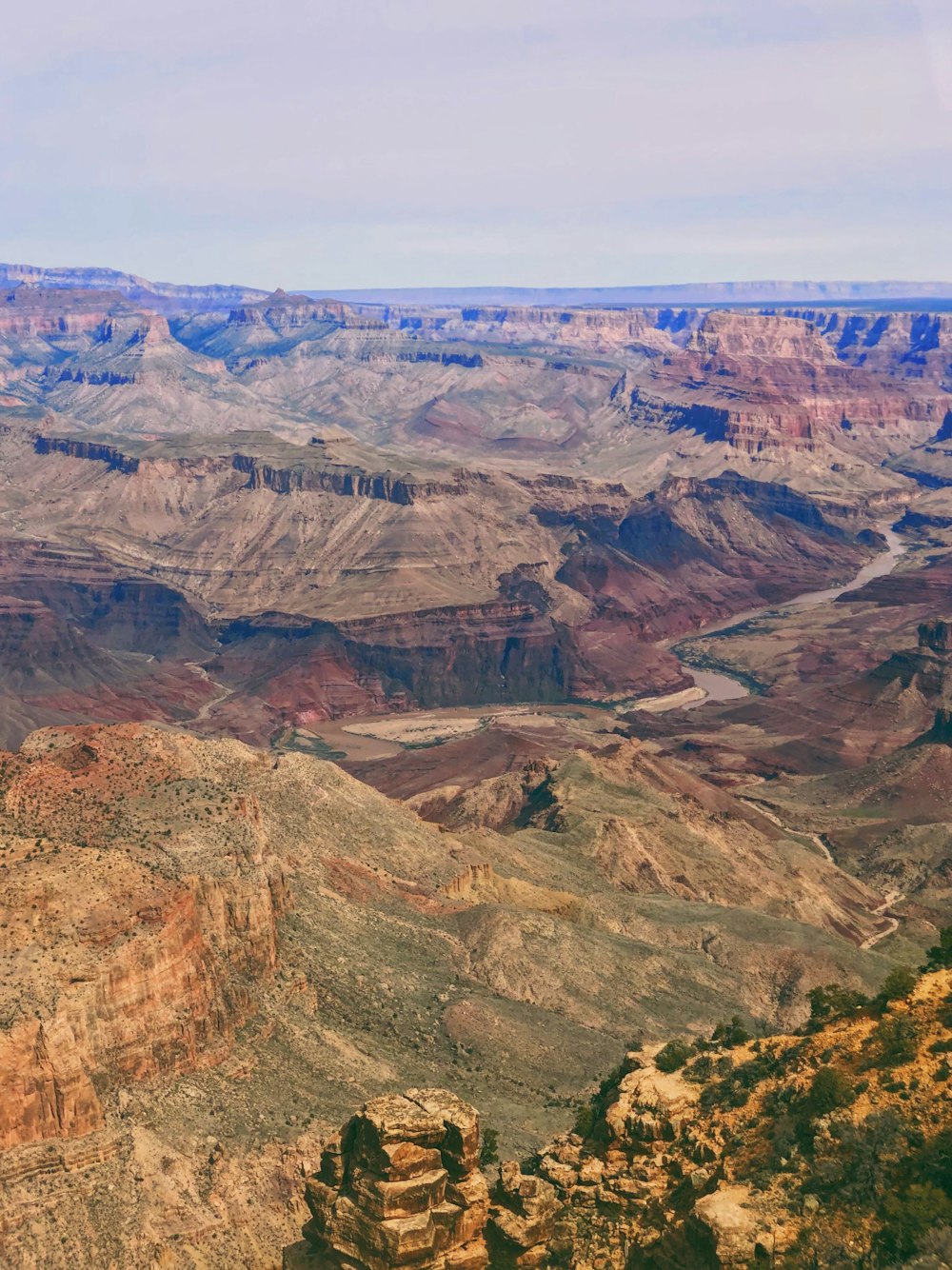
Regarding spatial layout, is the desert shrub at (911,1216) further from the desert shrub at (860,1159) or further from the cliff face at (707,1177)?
the desert shrub at (860,1159)

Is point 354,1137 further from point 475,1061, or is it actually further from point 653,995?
point 653,995

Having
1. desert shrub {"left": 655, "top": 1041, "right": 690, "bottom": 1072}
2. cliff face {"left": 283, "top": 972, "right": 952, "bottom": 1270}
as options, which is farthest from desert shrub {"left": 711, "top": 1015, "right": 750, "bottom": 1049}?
cliff face {"left": 283, "top": 972, "right": 952, "bottom": 1270}

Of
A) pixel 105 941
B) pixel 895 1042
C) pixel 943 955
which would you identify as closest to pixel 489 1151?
pixel 105 941

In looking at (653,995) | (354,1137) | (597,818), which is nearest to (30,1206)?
(354,1137)

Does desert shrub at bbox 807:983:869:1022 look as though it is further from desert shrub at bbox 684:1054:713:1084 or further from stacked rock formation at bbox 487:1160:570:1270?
stacked rock formation at bbox 487:1160:570:1270

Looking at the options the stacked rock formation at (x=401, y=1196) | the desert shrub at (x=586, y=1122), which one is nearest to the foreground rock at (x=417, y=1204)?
the stacked rock formation at (x=401, y=1196)
